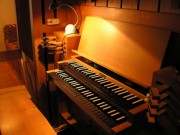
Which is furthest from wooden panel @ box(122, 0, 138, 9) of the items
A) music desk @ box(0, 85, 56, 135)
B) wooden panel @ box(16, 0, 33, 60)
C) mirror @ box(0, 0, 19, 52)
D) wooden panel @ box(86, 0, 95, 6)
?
mirror @ box(0, 0, 19, 52)

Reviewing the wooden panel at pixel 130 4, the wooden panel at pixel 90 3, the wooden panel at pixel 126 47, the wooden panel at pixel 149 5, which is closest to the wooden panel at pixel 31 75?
the wooden panel at pixel 126 47

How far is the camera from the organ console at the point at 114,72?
162cm

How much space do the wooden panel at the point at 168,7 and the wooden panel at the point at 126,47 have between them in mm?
179

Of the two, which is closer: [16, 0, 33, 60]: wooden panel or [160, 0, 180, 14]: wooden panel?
[160, 0, 180, 14]: wooden panel

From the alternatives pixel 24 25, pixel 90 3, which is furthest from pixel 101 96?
pixel 24 25

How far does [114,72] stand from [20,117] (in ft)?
3.48

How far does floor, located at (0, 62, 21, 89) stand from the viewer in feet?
14.7

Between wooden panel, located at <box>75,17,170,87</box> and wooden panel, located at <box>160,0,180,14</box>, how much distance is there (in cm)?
18

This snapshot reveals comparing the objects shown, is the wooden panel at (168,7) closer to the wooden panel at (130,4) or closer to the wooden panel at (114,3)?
the wooden panel at (130,4)

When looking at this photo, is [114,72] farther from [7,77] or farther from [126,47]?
[7,77]

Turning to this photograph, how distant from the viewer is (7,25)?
17.9 ft

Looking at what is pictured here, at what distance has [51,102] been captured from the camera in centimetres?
335

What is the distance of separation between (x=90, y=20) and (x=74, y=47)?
442 millimetres

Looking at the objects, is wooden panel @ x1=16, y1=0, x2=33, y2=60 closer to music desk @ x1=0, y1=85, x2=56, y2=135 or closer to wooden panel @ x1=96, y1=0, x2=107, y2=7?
music desk @ x1=0, y1=85, x2=56, y2=135
